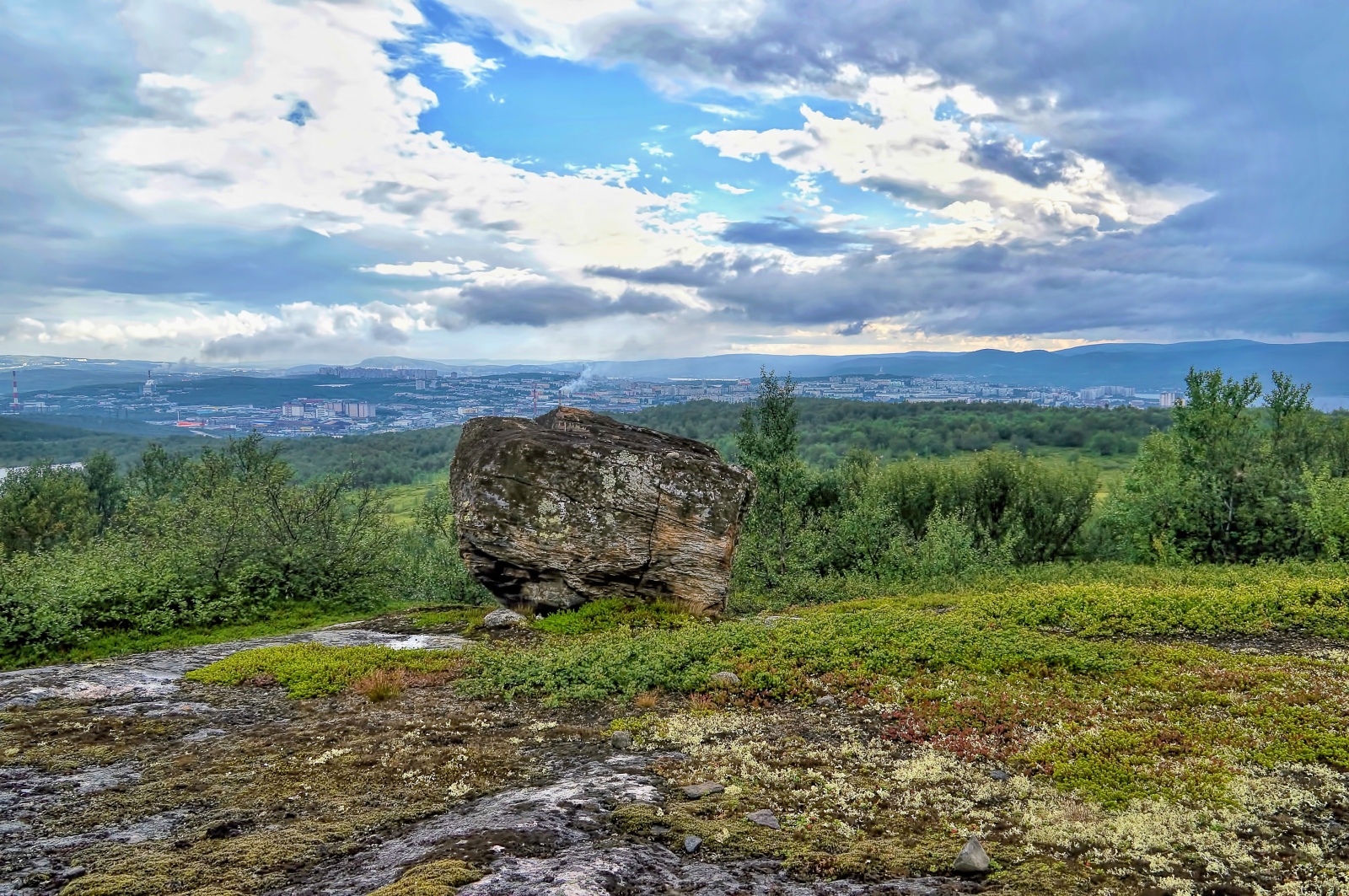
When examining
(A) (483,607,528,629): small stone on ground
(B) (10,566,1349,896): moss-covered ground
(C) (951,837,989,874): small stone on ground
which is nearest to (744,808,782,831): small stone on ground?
(B) (10,566,1349,896): moss-covered ground

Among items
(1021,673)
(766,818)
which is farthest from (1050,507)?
(766,818)

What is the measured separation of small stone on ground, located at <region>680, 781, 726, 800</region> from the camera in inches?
335

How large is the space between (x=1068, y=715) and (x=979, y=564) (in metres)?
21.6

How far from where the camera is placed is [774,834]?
7457mm

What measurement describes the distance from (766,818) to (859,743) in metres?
3.24

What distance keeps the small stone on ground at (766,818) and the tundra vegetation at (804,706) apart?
0.15m

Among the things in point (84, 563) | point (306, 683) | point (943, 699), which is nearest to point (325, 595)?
point (84, 563)

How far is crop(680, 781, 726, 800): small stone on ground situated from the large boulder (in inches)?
456

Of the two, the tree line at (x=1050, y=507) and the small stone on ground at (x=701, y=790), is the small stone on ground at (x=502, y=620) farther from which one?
the tree line at (x=1050, y=507)

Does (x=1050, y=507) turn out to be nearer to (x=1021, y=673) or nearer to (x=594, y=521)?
(x=1021, y=673)

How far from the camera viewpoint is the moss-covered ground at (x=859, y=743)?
7008 millimetres

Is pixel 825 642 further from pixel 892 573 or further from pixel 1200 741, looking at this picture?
pixel 892 573

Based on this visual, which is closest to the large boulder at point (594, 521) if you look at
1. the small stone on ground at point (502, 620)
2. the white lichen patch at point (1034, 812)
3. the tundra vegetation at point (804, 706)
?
the small stone on ground at point (502, 620)

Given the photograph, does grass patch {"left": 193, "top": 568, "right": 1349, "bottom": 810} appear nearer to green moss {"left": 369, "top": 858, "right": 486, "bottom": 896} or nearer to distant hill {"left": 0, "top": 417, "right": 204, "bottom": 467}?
green moss {"left": 369, "top": 858, "right": 486, "bottom": 896}
